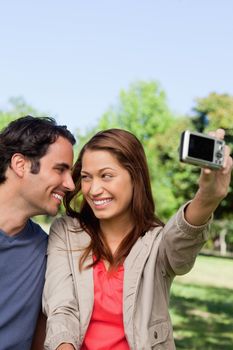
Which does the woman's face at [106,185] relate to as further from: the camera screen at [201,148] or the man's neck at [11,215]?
the camera screen at [201,148]

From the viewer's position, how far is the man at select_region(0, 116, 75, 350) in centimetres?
274

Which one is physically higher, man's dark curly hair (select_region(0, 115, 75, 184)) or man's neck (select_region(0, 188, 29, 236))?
man's dark curly hair (select_region(0, 115, 75, 184))

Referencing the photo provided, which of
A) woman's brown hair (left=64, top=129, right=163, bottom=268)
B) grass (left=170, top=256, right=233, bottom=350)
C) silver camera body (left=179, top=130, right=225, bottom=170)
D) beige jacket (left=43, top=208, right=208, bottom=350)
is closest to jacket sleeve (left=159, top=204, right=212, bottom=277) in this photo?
beige jacket (left=43, top=208, right=208, bottom=350)

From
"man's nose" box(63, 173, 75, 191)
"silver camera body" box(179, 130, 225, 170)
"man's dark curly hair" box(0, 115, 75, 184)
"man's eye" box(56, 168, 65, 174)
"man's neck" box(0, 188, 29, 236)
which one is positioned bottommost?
"man's neck" box(0, 188, 29, 236)

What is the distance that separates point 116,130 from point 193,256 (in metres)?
0.64

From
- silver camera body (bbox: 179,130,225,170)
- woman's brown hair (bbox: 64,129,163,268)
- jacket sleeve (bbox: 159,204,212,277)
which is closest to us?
silver camera body (bbox: 179,130,225,170)

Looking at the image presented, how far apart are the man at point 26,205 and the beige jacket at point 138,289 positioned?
154 mm

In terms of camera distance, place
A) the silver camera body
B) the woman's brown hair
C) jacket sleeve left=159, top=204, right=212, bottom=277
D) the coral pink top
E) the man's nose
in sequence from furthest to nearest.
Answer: the man's nose, the woman's brown hair, the coral pink top, jacket sleeve left=159, top=204, right=212, bottom=277, the silver camera body

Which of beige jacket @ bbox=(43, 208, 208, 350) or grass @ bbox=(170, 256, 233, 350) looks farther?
grass @ bbox=(170, 256, 233, 350)

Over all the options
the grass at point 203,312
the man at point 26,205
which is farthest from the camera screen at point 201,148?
the grass at point 203,312

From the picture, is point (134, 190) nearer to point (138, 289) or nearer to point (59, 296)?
point (138, 289)

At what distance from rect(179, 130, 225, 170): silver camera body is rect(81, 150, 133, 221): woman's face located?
67 centimetres

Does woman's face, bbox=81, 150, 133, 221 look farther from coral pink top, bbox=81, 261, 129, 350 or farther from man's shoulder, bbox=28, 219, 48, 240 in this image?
man's shoulder, bbox=28, 219, 48, 240

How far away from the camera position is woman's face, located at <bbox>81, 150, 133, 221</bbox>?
8.39ft
